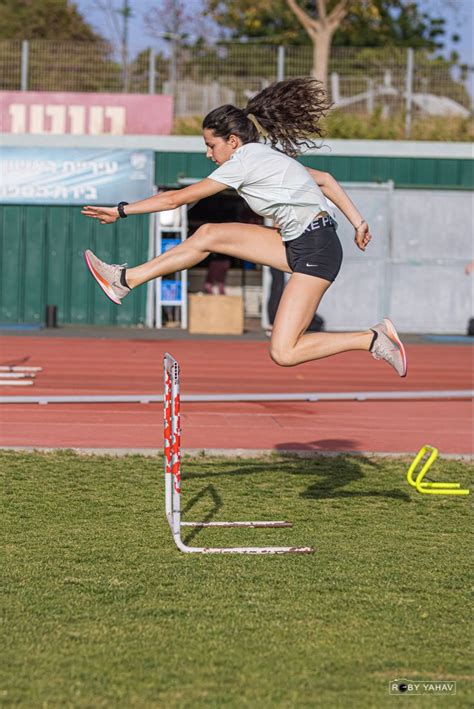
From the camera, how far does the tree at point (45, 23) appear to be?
171 ft

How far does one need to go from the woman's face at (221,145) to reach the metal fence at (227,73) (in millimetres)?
19439

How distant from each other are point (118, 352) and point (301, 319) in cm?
1292

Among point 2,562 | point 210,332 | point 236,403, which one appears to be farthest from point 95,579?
point 210,332

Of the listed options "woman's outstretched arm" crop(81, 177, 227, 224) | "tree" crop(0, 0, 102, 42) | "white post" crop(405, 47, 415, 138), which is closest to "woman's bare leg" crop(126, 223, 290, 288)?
"woman's outstretched arm" crop(81, 177, 227, 224)

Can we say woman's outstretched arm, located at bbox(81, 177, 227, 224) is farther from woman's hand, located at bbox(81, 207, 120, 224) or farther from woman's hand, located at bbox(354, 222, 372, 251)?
woman's hand, located at bbox(354, 222, 372, 251)

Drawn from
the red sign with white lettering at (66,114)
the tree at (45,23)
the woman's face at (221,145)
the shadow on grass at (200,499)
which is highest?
the tree at (45,23)

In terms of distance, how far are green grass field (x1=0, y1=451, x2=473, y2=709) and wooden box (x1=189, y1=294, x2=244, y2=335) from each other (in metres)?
14.7

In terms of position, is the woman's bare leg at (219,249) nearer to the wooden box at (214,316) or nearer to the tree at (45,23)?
the wooden box at (214,316)

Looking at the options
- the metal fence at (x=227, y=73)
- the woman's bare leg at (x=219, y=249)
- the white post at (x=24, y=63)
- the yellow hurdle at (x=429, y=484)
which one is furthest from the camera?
the metal fence at (x=227, y=73)

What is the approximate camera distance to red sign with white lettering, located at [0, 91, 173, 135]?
995 inches

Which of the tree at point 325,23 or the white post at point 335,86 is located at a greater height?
the tree at point 325,23

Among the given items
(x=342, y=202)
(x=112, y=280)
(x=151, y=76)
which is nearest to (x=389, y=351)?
(x=342, y=202)

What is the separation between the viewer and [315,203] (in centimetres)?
708

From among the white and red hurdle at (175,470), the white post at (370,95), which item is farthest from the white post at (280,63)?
the white and red hurdle at (175,470)
